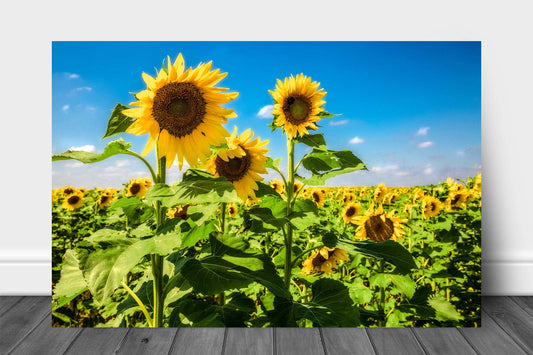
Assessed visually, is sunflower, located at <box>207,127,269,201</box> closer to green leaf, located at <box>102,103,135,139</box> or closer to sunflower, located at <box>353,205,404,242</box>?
green leaf, located at <box>102,103,135,139</box>

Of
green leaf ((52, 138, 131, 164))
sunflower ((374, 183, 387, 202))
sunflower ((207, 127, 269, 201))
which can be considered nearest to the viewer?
green leaf ((52, 138, 131, 164))

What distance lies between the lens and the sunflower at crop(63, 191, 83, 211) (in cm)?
214

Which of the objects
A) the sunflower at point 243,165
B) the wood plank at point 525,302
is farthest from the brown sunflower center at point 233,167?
the wood plank at point 525,302

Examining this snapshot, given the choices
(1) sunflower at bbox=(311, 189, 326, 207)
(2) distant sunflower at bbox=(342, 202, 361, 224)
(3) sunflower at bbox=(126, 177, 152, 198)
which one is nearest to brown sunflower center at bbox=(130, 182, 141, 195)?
(3) sunflower at bbox=(126, 177, 152, 198)

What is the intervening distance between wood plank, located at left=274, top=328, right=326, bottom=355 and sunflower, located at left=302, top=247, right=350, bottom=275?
0.80 feet

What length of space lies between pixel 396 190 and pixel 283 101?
0.69 m

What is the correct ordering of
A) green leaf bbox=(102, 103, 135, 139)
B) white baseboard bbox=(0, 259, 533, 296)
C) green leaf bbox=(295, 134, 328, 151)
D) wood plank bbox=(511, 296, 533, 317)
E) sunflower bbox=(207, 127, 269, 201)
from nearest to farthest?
green leaf bbox=(102, 103, 135, 139) < sunflower bbox=(207, 127, 269, 201) < green leaf bbox=(295, 134, 328, 151) < wood plank bbox=(511, 296, 533, 317) < white baseboard bbox=(0, 259, 533, 296)

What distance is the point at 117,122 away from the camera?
132cm

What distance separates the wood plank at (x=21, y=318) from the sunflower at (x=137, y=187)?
2.32ft

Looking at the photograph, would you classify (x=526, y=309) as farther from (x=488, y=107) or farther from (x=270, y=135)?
(x=270, y=135)

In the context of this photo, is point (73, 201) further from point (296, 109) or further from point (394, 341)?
point (394, 341)

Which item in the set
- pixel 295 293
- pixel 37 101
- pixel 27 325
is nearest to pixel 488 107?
pixel 295 293

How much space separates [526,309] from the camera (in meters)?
2.20

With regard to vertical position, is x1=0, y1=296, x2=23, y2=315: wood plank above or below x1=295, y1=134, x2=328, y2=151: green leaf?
below
